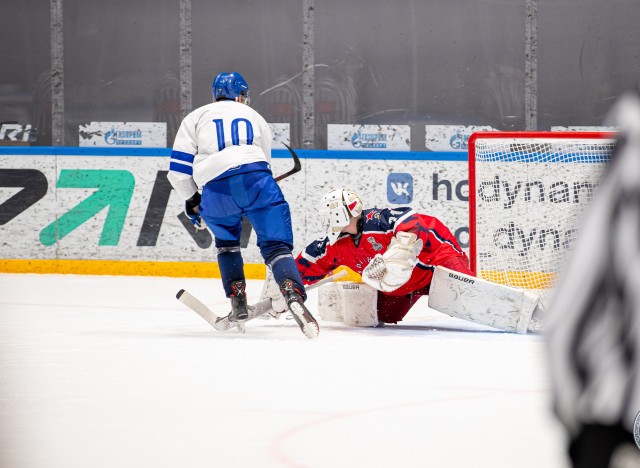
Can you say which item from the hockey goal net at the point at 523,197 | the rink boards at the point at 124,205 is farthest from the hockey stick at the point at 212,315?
the rink boards at the point at 124,205

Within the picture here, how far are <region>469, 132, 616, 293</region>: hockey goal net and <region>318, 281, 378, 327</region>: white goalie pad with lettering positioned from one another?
2.60ft

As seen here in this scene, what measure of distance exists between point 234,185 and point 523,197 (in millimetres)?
2059

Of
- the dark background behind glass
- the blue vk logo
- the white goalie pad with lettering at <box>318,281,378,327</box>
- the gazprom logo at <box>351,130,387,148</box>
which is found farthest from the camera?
the gazprom logo at <box>351,130,387,148</box>

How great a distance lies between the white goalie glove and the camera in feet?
15.0

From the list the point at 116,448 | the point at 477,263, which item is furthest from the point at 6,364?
the point at 477,263

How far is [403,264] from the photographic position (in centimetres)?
457

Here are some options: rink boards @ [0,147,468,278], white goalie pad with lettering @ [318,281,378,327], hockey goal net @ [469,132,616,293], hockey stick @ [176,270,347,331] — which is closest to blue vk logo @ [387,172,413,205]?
rink boards @ [0,147,468,278]

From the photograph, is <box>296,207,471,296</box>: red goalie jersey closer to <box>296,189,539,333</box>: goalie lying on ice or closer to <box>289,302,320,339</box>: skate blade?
<box>296,189,539,333</box>: goalie lying on ice

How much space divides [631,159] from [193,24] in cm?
806

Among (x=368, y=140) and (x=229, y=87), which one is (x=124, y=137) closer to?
(x=368, y=140)

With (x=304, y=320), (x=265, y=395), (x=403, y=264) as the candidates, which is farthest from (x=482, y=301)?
(x=265, y=395)

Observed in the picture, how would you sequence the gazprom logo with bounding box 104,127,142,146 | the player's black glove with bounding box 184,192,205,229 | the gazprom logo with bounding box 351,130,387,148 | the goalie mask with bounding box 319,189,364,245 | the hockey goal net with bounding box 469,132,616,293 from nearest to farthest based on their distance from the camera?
1. the goalie mask with bounding box 319,189,364,245
2. the player's black glove with bounding box 184,192,205,229
3. the hockey goal net with bounding box 469,132,616,293
4. the gazprom logo with bounding box 351,130,387,148
5. the gazprom logo with bounding box 104,127,142,146

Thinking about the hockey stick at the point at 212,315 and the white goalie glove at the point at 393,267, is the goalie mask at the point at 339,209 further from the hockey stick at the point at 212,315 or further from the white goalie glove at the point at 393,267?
the hockey stick at the point at 212,315

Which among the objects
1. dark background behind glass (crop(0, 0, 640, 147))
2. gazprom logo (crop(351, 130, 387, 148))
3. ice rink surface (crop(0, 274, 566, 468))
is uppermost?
dark background behind glass (crop(0, 0, 640, 147))
